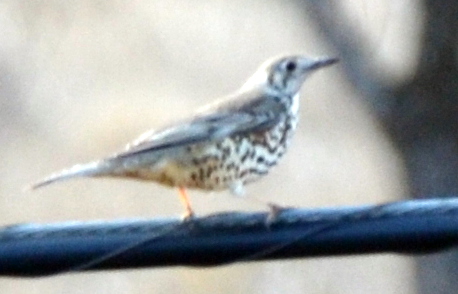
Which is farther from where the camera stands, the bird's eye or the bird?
the bird's eye

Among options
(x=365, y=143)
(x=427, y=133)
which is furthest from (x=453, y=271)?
(x=365, y=143)

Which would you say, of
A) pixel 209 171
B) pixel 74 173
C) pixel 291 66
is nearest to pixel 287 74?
pixel 291 66

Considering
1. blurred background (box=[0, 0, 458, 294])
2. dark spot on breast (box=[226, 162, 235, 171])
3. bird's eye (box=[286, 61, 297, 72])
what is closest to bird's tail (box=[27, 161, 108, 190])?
dark spot on breast (box=[226, 162, 235, 171])

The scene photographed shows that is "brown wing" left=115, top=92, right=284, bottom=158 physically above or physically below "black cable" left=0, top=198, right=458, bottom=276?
above

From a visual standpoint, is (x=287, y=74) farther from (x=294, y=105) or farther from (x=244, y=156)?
(x=244, y=156)

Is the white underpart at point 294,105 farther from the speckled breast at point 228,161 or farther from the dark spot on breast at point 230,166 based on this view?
the dark spot on breast at point 230,166

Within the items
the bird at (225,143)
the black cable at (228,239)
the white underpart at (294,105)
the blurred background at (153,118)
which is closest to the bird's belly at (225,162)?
the bird at (225,143)

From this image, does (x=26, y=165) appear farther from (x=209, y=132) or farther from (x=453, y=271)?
(x=209, y=132)

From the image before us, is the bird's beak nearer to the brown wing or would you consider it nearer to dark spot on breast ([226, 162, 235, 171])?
the brown wing
